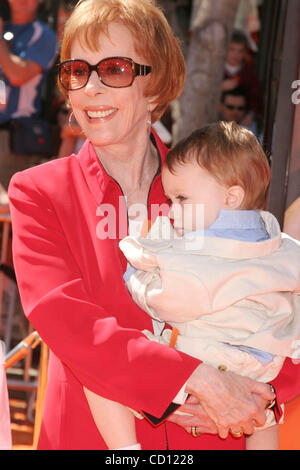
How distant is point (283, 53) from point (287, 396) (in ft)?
4.26

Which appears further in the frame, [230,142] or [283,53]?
[283,53]

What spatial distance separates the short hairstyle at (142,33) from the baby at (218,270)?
40 cm

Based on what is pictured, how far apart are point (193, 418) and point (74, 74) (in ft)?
3.77

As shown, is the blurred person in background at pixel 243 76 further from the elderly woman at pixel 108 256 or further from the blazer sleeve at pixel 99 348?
the blazer sleeve at pixel 99 348

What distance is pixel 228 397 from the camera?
1.90 m

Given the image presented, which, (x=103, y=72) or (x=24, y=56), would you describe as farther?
(x=24, y=56)

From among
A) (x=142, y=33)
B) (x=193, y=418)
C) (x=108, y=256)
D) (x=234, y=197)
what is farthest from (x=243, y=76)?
(x=193, y=418)

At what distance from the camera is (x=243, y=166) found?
2.02 m

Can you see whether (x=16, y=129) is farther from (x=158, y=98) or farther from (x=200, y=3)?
(x=158, y=98)

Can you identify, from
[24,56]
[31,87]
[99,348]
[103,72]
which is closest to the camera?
[99,348]

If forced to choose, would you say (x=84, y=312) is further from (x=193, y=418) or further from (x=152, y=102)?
(x=152, y=102)

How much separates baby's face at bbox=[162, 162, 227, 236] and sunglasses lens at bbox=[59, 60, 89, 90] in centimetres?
43

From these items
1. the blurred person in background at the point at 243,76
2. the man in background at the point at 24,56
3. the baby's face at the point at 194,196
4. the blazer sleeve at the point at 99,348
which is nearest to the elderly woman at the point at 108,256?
the blazer sleeve at the point at 99,348
